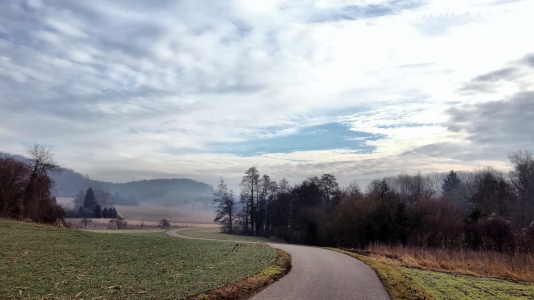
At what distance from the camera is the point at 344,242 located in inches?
1714

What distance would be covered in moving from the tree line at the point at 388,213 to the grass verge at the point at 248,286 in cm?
2593

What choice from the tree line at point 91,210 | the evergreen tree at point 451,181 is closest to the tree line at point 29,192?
the tree line at point 91,210

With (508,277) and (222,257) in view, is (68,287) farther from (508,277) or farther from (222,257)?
(508,277)

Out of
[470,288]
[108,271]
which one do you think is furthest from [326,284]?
[108,271]

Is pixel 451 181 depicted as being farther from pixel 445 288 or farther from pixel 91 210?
pixel 91 210

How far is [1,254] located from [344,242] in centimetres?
3697

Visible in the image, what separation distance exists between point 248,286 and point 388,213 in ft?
109

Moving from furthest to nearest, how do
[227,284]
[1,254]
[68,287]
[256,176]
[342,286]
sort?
1. [256,176]
2. [1,254]
3. [342,286]
4. [227,284]
5. [68,287]

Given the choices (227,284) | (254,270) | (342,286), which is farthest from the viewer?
(254,270)

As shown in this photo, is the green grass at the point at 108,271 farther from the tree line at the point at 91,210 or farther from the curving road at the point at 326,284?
the tree line at the point at 91,210

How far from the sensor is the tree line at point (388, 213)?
35031mm

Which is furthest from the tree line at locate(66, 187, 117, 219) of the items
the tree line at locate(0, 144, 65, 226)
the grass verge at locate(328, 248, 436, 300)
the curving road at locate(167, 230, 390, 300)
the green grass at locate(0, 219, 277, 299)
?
the grass verge at locate(328, 248, 436, 300)

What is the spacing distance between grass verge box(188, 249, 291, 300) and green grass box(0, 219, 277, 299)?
34 centimetres

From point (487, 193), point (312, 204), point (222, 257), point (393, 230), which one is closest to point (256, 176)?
point (312, 204)
